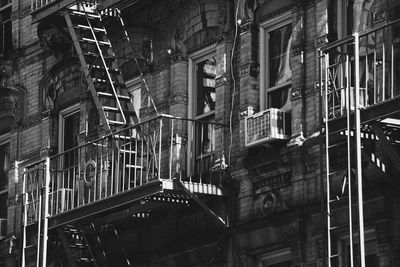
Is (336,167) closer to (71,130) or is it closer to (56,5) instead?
(56,5)

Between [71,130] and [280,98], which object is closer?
[280,98]

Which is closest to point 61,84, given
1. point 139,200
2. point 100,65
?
point 100,65

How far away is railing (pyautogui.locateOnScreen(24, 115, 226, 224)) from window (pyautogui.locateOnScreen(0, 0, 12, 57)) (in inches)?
158

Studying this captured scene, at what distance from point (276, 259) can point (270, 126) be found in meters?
1.98

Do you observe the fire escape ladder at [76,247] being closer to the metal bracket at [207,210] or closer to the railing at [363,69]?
the metal bracket at [207,210]

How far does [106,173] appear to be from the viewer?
2580 centimetres

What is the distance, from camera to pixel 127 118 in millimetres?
26875

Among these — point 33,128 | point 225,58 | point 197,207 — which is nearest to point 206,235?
point 197,207

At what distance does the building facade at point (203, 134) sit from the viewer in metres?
21.6

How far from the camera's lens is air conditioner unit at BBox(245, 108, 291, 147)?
23.4m

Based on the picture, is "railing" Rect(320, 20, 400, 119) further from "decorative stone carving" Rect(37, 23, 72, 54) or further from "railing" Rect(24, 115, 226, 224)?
"decorative stone carving" Rect(37, 23, 72, 54)

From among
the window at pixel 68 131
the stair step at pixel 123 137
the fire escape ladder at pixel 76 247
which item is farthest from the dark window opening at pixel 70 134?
Result: the stair step at pixel 123 137

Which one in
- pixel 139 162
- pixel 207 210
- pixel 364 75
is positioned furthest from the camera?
pixel 139 162

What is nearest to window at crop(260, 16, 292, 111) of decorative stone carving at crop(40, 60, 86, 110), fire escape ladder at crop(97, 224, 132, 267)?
fire escape ladder at crop(97, 224, 132, 267)
